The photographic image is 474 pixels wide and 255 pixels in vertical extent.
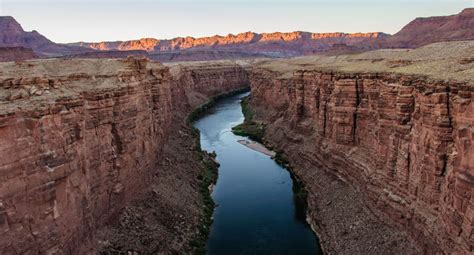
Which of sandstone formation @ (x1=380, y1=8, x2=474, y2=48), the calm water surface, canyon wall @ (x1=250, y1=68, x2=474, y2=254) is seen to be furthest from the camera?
sandstone formation @ (x1=380, y1=8, x2=474, y2=48)

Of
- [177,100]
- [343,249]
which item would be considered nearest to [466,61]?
[343,249]

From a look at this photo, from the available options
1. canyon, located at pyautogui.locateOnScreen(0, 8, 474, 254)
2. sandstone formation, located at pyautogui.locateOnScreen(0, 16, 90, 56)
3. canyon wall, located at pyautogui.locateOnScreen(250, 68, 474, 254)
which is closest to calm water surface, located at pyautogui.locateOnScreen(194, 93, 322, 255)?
canyon, located at pyautogui.locateOnScreen(0, 8, 474, 254)

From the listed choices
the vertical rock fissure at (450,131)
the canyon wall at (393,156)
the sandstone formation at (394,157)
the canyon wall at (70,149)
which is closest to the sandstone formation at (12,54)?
the canyon wall at (70,149)

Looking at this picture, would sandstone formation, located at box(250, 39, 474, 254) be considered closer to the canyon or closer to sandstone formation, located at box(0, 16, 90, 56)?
the canyon

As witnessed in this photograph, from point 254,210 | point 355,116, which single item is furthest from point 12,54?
point 355,116

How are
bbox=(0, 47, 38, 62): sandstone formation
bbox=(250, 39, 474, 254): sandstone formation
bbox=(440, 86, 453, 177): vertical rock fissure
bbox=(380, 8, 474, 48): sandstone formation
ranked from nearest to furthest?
bbox=(250, 39, 474, 254): sandstone formation < bbox=(440, 86, 453, 177): vertical rock fissure < bbox=(0, 47, 38, 62): sandstone formation < bbox=(380, 8, 474, 48): sandstone formation

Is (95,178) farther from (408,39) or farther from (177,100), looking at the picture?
(408,39)

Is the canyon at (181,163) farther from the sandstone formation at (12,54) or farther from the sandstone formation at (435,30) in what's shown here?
the sandstone formation at (435,30)
